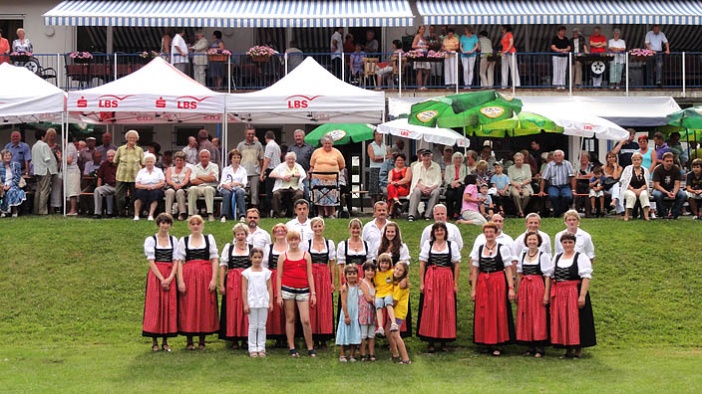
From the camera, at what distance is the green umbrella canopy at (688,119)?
23375 mm

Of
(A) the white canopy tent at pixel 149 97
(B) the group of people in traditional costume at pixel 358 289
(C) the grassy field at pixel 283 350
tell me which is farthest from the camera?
(A) the white canopy tent at pixel 149 97

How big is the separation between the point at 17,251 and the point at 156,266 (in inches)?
205

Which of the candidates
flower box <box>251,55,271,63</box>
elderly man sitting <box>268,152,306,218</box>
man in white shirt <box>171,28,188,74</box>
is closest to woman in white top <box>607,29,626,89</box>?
flower box <box>251,55,271,63</box>

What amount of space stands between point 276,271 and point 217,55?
15.3 m

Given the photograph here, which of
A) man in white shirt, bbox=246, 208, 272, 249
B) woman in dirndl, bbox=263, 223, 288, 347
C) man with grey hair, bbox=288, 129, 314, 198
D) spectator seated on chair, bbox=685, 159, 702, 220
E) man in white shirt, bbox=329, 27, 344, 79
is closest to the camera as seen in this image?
woman in dirndl, bbox=263, 223, 288, 347

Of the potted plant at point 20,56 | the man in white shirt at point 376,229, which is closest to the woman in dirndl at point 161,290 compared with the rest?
the man in white shirt at point 376,229

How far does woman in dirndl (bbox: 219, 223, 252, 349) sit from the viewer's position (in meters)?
15.2

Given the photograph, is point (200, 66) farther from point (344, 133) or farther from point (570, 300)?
point (570, 300)

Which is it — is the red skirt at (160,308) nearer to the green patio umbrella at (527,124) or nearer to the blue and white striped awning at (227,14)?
the green patio umbrella at (527,124)

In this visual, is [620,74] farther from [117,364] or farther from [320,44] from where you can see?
[117,364]

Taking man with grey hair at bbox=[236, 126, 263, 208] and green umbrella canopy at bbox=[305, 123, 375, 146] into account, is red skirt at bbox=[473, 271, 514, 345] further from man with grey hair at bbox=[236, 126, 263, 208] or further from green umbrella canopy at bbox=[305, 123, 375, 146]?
green umbrella canopy at bbox=[305, 123, 375, 146]

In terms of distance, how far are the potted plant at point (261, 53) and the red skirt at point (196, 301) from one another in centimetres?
1479

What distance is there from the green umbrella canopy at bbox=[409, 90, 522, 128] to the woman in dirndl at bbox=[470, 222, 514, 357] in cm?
665

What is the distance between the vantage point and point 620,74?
98.9 feet
